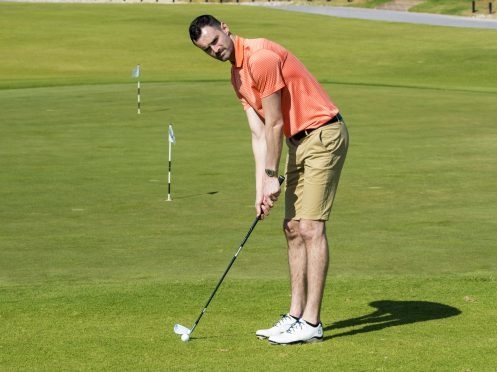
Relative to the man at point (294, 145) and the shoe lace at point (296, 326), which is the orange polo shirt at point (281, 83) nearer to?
the man at point (294, 145)

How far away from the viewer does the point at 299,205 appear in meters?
8.18

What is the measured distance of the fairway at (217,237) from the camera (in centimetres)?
766

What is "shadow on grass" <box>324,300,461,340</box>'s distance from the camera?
827 centimetres

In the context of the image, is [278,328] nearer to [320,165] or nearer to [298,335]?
[298,335]

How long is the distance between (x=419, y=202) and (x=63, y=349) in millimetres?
7514

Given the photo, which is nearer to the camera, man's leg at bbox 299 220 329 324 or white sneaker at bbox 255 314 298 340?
white sneaker at bbox 255 314 298 340

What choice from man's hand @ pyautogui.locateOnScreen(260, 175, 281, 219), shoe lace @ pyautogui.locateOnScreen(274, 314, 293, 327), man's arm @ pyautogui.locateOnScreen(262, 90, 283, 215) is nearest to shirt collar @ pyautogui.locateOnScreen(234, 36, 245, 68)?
man's arm @ pyautogui.locateOnScreen(262, 90, 283, 215)

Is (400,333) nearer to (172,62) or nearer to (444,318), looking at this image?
(444,318)

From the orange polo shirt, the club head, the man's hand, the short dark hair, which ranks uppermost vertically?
the short dark hair

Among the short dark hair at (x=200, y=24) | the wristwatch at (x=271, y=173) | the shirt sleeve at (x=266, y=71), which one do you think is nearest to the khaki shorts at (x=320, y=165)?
the wristwatch at (x=271, y=173)

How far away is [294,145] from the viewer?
8.17 m

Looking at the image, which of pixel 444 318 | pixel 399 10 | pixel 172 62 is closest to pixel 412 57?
pixel 172 62

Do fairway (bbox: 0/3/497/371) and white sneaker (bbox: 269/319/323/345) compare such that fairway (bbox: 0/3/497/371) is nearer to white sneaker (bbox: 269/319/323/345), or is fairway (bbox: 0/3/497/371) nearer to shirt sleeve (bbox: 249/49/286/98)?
white sneaker (bbox: 269/319/323/345)

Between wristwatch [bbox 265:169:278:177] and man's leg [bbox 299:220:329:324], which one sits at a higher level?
wristwatch [bbox 265:169:278:177]
